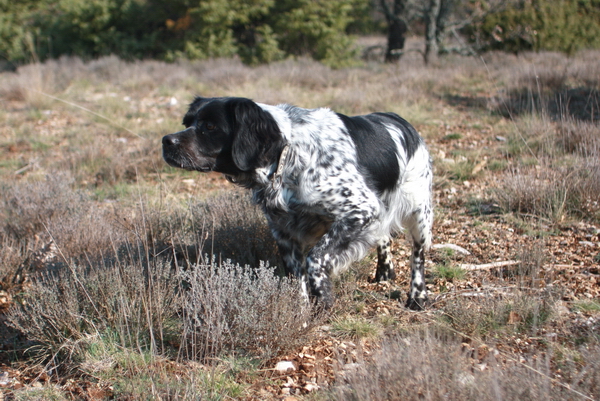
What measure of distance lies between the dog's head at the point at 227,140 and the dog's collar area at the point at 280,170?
0.04 m

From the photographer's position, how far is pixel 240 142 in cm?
326

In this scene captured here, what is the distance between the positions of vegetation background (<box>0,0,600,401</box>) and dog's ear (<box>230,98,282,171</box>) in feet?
1.83

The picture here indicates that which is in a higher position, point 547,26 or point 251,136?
point 547,26

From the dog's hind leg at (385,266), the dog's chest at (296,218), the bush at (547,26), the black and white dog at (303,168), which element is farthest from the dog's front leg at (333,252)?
the bush at (547,26)

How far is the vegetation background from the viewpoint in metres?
2.63

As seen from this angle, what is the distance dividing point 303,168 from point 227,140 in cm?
50

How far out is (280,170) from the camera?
331cm

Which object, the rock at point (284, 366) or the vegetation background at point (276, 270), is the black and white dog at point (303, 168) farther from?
the rock at point (284, 366)

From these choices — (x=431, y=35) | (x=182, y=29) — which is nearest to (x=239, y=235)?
(x=431, y=35)

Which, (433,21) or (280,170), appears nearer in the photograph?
(280,170)

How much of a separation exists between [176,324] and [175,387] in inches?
33.4

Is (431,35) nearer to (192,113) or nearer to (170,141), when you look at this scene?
(192,113)

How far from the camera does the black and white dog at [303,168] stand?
3.26 metres

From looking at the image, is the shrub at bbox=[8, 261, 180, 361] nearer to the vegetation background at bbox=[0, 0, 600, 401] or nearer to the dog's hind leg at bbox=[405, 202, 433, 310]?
the vegetation background at bbox=[0, 0, 600, 401]
